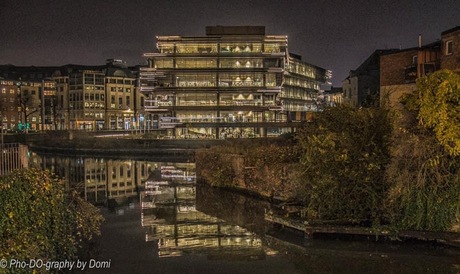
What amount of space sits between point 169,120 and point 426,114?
2912 inches

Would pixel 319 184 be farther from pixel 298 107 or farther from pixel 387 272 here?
pixel 298 107

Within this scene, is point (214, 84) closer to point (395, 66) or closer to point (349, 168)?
point (395, 66)

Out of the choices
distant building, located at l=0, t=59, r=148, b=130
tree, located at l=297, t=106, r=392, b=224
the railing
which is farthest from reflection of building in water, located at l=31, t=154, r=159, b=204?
distant building, located at l=0, t=59, r=148, b=130

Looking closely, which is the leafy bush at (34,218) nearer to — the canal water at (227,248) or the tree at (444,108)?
the canal water at (227,248)

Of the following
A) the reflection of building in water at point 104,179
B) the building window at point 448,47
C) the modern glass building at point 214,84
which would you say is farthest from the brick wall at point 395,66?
the modern glass building at point 214,84

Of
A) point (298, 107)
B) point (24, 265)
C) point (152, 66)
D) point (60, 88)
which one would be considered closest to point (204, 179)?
point (24, 265)

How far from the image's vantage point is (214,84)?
88.7 metres

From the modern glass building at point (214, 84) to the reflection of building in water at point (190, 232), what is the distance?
61.7 m

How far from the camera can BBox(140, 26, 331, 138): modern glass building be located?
87.8 meters

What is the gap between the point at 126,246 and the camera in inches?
629

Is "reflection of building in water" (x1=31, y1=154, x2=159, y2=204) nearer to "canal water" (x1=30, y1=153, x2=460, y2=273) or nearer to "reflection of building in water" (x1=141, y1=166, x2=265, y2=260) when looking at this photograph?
"reflection of building in water" (x1=141, y1=166, x2=265, y2=260)

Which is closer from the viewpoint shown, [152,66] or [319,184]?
[319,184]

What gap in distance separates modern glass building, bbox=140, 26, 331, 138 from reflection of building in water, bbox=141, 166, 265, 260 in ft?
202

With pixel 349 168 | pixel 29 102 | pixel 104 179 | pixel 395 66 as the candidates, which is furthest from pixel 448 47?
pixel 29 102
